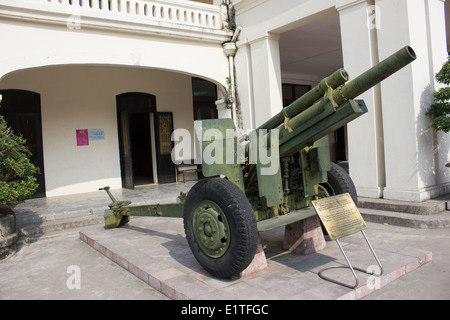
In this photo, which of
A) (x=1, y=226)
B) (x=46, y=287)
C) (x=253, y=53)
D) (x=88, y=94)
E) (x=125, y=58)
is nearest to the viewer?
(x=46, y=287)

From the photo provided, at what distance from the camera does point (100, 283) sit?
392cm

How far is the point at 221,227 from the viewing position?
329 centimetres

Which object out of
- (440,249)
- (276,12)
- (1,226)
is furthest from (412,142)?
(1,226)

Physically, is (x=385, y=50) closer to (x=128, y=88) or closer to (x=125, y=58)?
(x=125, y=58)

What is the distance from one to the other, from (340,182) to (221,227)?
183 centimetres

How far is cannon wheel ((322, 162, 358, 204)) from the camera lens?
435cm

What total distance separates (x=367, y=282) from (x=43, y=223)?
18.9ft

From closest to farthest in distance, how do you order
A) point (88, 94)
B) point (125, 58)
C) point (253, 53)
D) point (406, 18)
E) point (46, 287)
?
1. point (46, 287)
2. point (406, 18)
3. point (125, 58)
4. point (253, 53)
5. point (88, 94)

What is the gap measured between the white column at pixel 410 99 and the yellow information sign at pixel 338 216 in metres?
3.15

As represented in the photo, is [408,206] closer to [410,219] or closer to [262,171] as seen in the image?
[410,219]

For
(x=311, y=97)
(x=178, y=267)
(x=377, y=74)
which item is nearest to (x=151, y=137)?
(x=178, y=267)

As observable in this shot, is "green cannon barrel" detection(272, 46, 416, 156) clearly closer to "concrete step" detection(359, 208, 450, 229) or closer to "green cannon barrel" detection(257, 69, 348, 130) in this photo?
"green cannon barrel" detection(257, 69, 348, 130)

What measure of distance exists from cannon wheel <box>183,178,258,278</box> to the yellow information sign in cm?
68

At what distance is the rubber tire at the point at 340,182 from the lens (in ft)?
14.3
